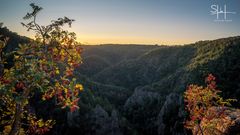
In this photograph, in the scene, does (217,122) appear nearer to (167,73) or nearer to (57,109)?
(57,109)

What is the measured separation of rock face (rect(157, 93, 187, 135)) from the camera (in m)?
87.6

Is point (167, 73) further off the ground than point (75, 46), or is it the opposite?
point (75, 46)

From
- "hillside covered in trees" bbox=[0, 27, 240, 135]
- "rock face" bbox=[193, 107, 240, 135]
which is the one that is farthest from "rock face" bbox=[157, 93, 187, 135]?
"rock face" bbox=[193, 107, 240, 135]

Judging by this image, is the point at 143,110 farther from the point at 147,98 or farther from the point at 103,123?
the point at 103,123

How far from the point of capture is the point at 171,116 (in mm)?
92625

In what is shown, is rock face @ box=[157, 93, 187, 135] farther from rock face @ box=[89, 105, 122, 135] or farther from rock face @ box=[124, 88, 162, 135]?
rock face @ box=[89, 105, 122, 135]

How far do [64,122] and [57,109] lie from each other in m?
4.00

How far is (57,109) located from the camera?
261ft

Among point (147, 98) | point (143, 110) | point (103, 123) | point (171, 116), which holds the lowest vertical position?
point (143, 110)

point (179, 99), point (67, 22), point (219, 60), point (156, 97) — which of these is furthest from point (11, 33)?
point (67, 22)

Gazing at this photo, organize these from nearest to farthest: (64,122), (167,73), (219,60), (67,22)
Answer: (67,22) → (64,122) → (219,60) → (167,73)

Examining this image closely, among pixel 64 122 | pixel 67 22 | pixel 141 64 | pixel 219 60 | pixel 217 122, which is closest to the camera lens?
pixel 67 22

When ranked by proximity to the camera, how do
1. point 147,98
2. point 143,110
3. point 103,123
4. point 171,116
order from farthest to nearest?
point 147,98 → point 143,110 → point 171,116 → point 103,123

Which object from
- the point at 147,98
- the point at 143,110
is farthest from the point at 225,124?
the point at 147,98
